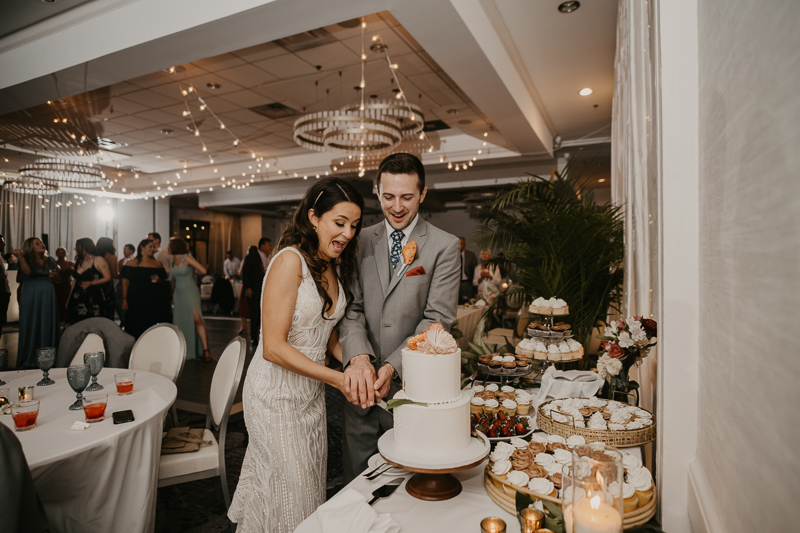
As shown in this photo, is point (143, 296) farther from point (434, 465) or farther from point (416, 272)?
point (434, 465)

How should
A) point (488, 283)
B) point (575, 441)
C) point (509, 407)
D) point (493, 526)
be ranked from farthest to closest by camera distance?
1. point (488, 283)
2. point (509, 407)
3. point (575, 441)
4. point (493, 526)

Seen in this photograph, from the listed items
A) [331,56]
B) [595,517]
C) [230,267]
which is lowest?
[595,517]

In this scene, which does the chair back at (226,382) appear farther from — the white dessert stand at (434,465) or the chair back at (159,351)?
the white dessert stand at (434,465)

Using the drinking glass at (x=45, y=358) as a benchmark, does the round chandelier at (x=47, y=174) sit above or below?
above

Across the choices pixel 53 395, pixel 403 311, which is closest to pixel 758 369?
pixel 403 311

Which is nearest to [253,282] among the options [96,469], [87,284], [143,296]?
[143,296]

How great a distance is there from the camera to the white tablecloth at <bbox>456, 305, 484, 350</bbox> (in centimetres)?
582

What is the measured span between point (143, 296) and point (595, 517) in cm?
622

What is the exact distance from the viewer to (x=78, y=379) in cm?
222

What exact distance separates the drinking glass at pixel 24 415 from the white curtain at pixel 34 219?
5.20 m

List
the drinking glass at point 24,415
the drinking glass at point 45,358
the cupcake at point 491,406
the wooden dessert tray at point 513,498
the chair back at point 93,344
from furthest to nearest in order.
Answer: the chair back at point 93,344, the drinking glass at point 45,358, the drinking glass at point 24,415, the cupcake at point 491,406, the wooden dessert tray at point 513,498

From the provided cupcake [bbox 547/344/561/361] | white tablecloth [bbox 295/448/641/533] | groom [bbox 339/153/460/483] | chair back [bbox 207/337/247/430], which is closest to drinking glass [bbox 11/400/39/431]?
chair back [bbox 207/337/247/430]

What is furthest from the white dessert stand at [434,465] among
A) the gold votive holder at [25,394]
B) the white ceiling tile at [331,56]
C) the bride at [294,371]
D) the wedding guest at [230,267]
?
the wedding guest at [230,267]

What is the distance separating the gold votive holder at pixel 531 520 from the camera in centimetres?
98
